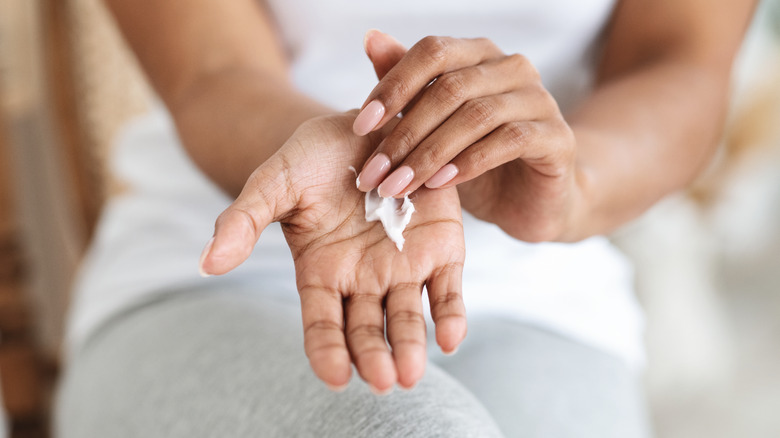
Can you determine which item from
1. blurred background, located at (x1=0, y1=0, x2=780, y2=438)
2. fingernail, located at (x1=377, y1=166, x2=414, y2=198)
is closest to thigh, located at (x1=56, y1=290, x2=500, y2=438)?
fingernail, located at (x1=377, y1=166, x2=414, y2=198)

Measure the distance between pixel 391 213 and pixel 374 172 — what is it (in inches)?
0.9

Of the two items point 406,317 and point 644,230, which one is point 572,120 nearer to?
point 406,317

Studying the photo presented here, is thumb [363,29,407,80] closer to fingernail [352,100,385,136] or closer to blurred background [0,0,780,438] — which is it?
fingernail [352,100,385,136]

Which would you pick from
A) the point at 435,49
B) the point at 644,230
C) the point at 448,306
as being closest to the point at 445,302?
the point at 448,306

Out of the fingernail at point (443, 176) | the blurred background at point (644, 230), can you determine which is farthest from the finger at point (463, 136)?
the blurred background at point (644, 230)

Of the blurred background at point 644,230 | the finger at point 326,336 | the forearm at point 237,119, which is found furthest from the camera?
the blurred background at point 644,230

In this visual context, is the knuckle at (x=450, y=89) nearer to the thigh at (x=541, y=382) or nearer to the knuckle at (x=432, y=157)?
the knuckle at (x=432, y=157)

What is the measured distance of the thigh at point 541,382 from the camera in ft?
1.51

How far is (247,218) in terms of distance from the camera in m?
0.27

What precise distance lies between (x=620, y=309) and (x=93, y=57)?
612 mm

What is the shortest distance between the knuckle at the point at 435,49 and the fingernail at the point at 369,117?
34 millimetres

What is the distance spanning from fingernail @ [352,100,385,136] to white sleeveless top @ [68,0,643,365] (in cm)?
12

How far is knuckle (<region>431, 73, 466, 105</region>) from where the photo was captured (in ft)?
1.04

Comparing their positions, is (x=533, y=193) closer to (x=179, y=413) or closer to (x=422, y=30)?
(x=422, y=30)
